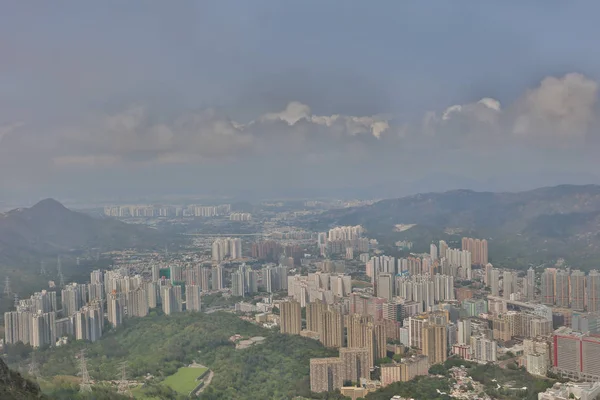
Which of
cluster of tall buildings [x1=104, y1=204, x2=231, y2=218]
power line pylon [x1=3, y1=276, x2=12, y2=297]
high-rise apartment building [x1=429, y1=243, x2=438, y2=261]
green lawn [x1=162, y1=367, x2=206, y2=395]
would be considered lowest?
green lawn [x1=162, y1=367, x2=206, y2=395]

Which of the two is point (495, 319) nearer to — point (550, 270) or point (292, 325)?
point (550, 270)

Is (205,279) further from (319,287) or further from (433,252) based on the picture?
(433,252)

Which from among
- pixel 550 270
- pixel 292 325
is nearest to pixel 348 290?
pixel 292 325

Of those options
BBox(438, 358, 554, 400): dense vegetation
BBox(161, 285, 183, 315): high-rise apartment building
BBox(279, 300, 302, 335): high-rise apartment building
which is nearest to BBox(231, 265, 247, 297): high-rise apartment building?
BBox(161, 285, 183, 315): high-rise apartment building

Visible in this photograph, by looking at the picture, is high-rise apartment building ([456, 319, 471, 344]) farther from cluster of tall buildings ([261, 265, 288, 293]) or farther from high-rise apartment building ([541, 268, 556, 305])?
cluster of tall buildings ([261, 265, 288, 293])

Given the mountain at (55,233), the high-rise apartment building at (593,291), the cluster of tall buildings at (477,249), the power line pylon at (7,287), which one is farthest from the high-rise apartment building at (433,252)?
the power line pylon at (7,287)

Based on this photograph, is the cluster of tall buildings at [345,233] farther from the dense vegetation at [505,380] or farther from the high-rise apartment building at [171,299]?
the dense vegetation at [505,380]
